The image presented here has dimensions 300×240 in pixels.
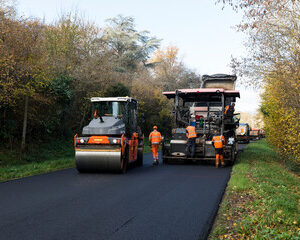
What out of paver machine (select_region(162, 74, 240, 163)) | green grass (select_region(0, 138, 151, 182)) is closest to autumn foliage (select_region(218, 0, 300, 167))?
paver machine (select_region(162, 74, 240, 163))

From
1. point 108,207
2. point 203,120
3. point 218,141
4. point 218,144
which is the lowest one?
point 108,207

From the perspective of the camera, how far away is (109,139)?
10766mm

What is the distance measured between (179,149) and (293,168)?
16.6 ft

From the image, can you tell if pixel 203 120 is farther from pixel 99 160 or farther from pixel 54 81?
pixel 54 81

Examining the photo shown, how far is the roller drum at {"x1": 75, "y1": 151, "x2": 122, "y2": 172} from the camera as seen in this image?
10.6 metres

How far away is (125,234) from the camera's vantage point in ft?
15.7

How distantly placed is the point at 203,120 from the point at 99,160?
5.61 metres

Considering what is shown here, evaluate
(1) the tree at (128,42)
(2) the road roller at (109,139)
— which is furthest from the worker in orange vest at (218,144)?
(1) the tree at (128,42)

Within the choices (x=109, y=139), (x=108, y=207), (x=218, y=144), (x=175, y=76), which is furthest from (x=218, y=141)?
(x=175, y=76)

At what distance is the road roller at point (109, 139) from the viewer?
1066 centimetres

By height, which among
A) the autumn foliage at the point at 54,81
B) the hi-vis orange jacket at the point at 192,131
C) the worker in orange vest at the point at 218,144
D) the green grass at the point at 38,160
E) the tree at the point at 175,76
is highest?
the tree at the point at 175,76

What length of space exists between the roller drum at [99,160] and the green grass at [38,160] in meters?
1.67

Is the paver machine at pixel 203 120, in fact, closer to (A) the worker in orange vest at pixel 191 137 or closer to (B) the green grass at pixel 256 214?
(A) the worker in orange vest at pixel 191 137

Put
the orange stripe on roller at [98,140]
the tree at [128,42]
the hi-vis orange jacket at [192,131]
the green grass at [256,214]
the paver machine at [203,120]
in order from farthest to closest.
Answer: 1. the tree at [128,42]
2. the paver machine at [203,120]
3. the hi-vis orange jacket at [192,131]
4. the orange stripe on roller at [98,140]
5. the green grass at [256,214]
